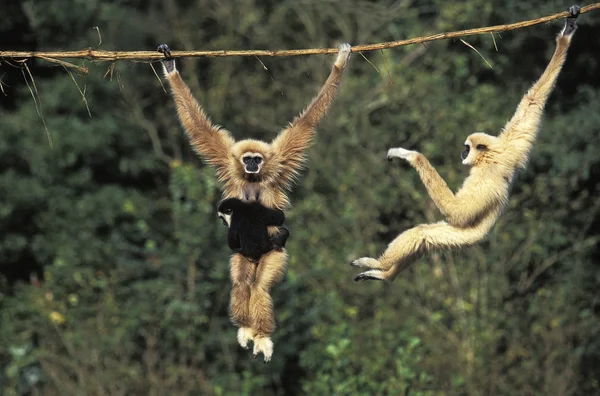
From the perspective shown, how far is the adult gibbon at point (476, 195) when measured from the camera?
845 centimetres

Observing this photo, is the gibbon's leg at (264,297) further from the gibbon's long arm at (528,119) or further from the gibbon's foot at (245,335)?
the gibbon's long arm at (528,119)

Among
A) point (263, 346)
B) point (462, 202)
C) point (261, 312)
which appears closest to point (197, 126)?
point (261, 312)

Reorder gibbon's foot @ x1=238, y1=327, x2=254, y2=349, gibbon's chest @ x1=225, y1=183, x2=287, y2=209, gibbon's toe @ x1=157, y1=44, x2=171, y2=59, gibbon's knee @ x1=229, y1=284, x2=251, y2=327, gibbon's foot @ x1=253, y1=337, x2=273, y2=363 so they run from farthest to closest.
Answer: gibbon's chest @ x1=225, y1=183, x2=287, y2=209, gibbon's knee @ x1=229, y1=284, x2=251, y2=327, gibbon's foot @ x1=238, y1=327, x2=254, y2=349, gibbon's foot @ x1=253, y1=337, x2=273, y2=363, gibbon's toe @ x1=157, y1=44, x2=171, y2=59

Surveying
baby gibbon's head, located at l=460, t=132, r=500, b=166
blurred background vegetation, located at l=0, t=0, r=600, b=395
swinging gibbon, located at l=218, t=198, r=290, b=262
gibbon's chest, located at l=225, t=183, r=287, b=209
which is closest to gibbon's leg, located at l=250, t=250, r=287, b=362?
swinging gibbon, located at l=218, t=198, r=290, b=262

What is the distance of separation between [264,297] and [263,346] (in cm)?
44

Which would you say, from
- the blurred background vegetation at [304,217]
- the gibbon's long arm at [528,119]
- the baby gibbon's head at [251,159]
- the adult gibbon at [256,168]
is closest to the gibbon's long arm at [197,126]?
the adult gibbon at [256,168]

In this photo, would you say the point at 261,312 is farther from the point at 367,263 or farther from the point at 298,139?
the point at 298,139

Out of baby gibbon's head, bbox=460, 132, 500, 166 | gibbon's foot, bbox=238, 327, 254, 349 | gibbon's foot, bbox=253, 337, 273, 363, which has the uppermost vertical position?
baby gibbon's head, bbox=460, 132, 500, 166

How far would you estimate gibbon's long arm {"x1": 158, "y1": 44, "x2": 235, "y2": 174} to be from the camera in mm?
8031

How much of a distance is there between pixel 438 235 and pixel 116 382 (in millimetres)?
7188

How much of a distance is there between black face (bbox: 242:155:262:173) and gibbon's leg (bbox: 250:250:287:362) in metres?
0.72

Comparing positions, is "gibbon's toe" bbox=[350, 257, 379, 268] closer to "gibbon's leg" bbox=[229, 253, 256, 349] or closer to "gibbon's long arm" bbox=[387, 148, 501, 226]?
"gibbon's long arm" bbox=[387, 148, 501, 226]

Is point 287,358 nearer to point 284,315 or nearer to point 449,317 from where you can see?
point 284,315

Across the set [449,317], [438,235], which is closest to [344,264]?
[449,317]
